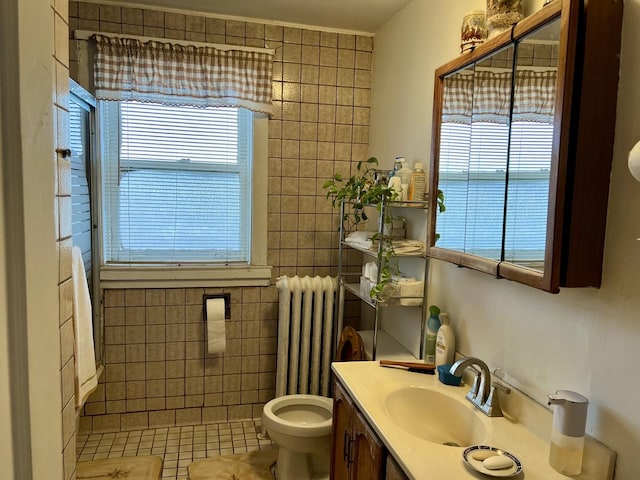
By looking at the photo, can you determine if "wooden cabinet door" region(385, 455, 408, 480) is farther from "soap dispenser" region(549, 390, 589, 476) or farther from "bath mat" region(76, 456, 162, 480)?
"bath mat" region(76, 456, 162, 480)

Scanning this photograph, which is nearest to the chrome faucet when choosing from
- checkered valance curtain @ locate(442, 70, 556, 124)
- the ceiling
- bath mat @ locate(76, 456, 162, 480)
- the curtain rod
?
checkered valance curtain @ locate(442, 70, 556, 124)

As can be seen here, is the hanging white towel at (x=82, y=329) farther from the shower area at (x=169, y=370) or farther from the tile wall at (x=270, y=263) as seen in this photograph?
the tile wall at (x=270, y=263)

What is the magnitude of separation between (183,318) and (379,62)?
191 centimetres

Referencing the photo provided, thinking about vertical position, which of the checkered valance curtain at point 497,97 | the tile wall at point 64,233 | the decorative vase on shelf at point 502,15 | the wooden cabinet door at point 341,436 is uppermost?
the decorative vase on shelf at point 502,15

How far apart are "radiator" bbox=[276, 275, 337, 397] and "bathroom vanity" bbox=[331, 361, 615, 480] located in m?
0.89

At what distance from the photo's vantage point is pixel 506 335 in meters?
1.59

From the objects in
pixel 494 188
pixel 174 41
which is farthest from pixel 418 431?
pixel 174 41

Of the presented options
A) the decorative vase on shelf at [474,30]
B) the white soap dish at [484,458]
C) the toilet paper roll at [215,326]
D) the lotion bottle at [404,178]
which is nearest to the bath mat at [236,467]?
the toilet paper roll at [215,326]

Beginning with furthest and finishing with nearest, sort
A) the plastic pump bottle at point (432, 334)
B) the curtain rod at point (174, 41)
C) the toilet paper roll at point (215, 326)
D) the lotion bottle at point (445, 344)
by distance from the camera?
the toilet paper roll at point (215, 326) < the curtain rod at point (174, 41) < the plastic pump bottle at point (432, 334) < the lotion bottle at point (445, 344)

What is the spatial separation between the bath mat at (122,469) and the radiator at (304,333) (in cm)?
76

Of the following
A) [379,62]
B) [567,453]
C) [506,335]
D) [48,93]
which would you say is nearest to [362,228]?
[379,62]

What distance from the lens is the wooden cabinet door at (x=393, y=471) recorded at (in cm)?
129

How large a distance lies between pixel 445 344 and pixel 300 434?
2.68ft

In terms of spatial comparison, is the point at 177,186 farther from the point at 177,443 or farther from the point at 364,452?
the point at 364,452
